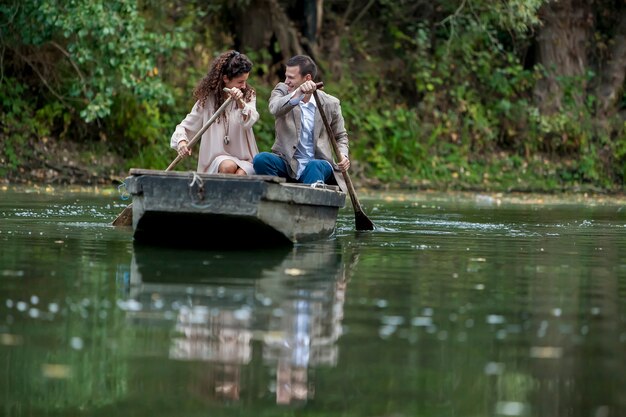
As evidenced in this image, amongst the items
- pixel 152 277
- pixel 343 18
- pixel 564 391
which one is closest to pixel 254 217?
pixel 152 277

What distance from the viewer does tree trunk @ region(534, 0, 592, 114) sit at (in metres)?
31.8

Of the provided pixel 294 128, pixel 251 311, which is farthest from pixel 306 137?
pixel 251 311

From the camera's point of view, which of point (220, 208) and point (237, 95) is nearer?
point (220, 208)

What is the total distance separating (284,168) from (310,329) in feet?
21.3

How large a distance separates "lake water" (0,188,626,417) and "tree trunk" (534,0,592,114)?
61.8ft

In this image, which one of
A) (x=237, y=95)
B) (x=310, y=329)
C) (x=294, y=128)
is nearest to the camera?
(x=310, y=329)

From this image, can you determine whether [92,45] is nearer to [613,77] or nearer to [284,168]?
[284,168]

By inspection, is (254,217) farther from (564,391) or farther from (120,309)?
(564,391)

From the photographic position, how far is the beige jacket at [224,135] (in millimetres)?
13336

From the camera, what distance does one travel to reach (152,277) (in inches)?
383

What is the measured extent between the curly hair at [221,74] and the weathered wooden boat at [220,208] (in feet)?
4.17

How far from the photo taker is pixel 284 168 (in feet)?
45.5

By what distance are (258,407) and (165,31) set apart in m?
21.9

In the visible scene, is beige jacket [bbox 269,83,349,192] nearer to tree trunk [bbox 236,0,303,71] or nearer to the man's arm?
the man's arm
